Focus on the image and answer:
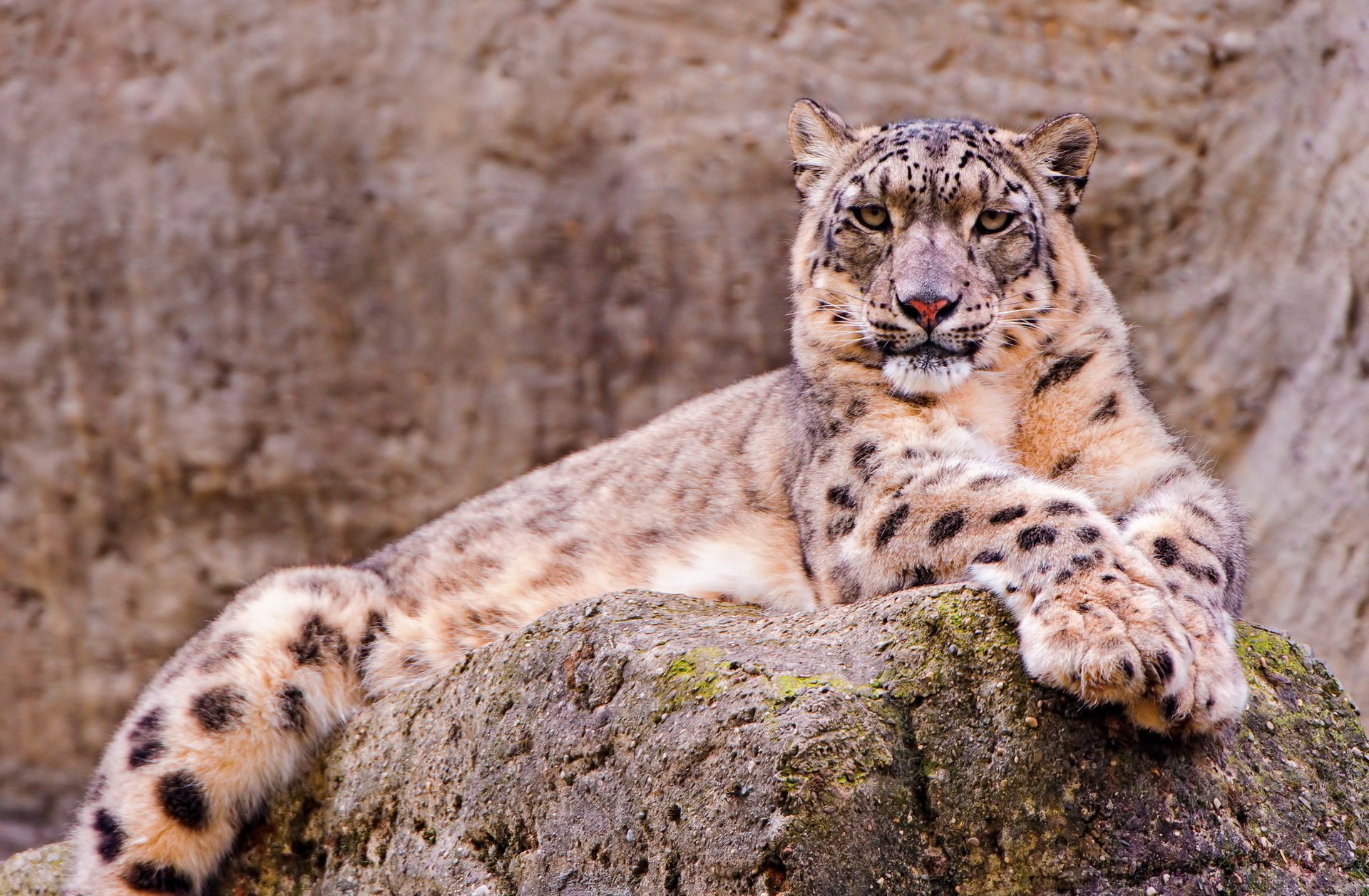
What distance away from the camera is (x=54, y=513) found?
6.53 m

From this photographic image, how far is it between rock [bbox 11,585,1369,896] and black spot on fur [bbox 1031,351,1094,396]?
0.81m

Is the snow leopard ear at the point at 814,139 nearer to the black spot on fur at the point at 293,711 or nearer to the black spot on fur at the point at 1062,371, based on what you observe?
the black spot on fur at the point at 1062,371

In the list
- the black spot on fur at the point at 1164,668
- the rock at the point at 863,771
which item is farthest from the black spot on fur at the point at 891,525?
the black spot on fur at the point at 1164,668

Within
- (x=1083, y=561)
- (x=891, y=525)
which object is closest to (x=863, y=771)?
(x=1083, y=561)

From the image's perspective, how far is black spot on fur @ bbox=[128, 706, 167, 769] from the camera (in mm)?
3861

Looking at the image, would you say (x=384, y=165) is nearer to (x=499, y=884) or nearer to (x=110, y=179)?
(x=110, y=179)

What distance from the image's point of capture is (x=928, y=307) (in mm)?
3533

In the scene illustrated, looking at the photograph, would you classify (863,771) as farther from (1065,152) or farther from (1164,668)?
(1065,152)

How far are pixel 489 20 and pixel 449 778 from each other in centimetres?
397

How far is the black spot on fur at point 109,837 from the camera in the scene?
12.5ft

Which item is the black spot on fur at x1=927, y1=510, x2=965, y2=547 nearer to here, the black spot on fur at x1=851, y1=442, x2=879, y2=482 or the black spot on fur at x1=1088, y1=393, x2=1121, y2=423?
the black spot on fur at x1=851, y1=442, x2=879, y2=482

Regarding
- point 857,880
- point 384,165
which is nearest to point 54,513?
point 384,165

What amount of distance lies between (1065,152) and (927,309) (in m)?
0.83

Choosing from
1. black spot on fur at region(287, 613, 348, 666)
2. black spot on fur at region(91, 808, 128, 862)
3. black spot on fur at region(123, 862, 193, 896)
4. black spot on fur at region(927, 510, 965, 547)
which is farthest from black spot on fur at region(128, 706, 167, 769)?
black spot on fur at region(927, 510, 965, 547)
